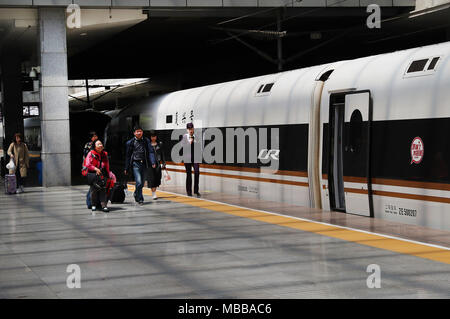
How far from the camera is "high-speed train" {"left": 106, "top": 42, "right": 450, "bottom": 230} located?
10.8 metres

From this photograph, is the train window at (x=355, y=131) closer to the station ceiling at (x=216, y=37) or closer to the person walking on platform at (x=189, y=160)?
the person walking on platform at (x=189, y=160)

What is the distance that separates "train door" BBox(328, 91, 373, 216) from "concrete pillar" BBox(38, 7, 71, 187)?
10.5m

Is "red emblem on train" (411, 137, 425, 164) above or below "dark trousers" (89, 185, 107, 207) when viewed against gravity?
above

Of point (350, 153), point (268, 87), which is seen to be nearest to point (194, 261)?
point (350, 153)

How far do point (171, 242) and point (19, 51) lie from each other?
2292 cm

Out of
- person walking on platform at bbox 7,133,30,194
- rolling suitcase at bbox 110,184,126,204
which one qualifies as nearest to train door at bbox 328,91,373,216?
rolling suitcase at bbox 110,184,126,204

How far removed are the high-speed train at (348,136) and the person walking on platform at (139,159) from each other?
8.58 ft

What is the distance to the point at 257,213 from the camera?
44.1ft

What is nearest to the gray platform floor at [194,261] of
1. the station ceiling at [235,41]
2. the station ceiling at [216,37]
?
the station ceiling at [216,37]

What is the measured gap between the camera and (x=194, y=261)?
28.5ft

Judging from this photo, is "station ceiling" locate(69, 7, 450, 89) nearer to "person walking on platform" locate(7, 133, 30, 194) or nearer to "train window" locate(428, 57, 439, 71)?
"person walking on platform" locate(7, 133, 30, 194)

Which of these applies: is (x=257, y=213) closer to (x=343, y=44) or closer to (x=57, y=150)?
(x=57, y=150)
